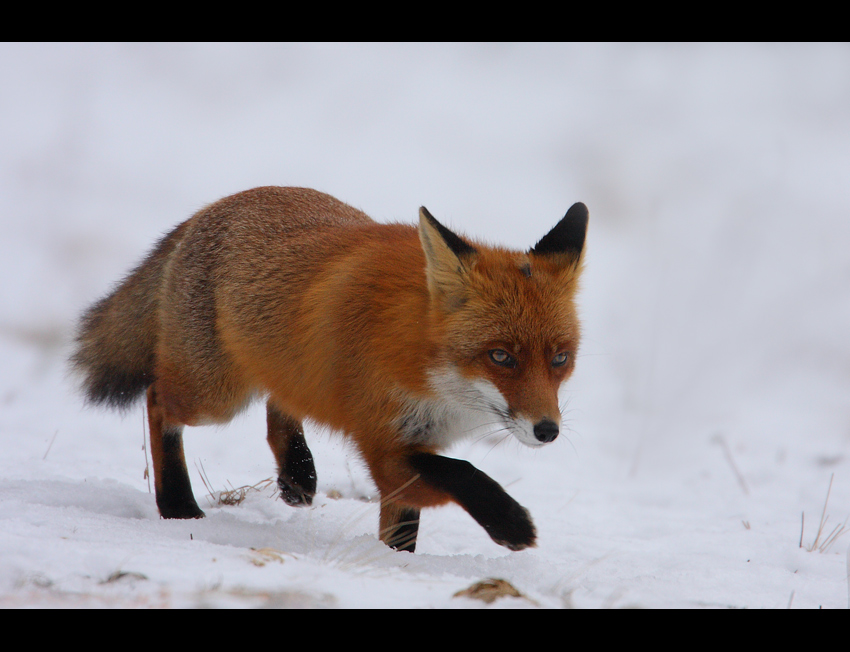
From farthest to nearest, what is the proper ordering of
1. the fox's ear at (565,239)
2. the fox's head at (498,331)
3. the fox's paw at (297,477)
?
the fox's paw at (297,477), the fox's ear at (565,239), the fox's head at (498,331)

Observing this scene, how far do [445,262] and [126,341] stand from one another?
2354 millimetres

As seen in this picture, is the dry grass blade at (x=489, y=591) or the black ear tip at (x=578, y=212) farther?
the black ear tip at (x=578, y=212)

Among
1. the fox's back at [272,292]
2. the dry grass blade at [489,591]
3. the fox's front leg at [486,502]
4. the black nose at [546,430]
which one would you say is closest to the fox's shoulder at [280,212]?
the fox's back at [272,292]

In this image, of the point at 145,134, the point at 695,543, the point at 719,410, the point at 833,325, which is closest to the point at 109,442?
the point at 695,543

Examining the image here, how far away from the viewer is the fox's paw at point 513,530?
A: 8.97 ft

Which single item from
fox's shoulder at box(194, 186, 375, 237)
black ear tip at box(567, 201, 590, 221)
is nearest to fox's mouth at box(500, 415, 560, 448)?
black ear tip at box(567, 201, 590, 221)

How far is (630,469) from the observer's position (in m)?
5.98

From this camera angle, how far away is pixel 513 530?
2.73m

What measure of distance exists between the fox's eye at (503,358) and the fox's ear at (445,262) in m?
0.28

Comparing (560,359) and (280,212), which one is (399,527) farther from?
(280,212)

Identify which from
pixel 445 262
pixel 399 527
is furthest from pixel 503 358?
pixel 399 527

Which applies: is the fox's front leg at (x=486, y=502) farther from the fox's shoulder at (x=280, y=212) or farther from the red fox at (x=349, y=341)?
the fox's shoulder at (x=280, y=212)

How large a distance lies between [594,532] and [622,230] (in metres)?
7.68

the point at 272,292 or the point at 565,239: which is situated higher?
the point at 565,239
